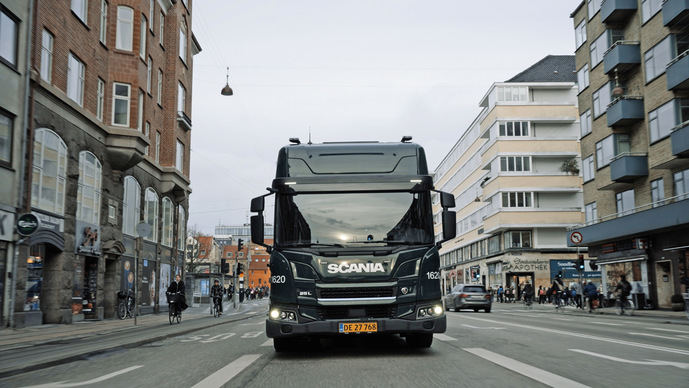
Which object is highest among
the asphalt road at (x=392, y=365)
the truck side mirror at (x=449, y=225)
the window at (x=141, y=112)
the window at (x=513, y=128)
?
the window at (x=513, y=128)

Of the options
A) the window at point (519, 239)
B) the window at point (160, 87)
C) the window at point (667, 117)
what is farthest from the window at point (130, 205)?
the window at point (519, 239)

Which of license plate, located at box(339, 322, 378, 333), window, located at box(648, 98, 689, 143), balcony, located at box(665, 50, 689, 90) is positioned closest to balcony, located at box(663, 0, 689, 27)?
balcony, located at box(665, 50, 689, 90)

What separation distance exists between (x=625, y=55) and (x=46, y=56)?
27.5 meters

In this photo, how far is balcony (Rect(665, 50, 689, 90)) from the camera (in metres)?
28.4

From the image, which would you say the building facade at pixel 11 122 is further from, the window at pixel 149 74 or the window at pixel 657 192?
the window at pixel 657 192

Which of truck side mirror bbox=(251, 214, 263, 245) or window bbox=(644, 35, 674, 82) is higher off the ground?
window bbox=(644, 35, 674, 82)

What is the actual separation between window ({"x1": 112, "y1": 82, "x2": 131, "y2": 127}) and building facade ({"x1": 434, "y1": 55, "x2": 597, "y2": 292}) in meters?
38.3

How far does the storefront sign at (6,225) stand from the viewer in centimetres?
1823

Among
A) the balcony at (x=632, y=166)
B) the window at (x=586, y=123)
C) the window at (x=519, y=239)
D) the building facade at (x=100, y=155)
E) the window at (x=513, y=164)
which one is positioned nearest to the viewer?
the building facade at (x=100, y=155)

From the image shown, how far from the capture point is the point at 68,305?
22469 millimetres

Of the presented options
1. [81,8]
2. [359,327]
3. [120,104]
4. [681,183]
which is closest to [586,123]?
[681,183]

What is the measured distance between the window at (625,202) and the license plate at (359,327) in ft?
97.1

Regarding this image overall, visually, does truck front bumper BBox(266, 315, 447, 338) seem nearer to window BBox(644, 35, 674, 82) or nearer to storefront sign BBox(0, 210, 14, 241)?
storefront sign BBox(0, 210, 14, 241)

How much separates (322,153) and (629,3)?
30526 millimetres
